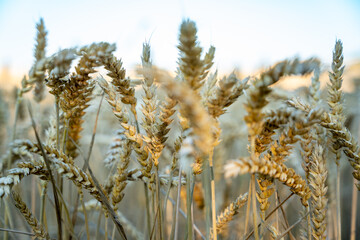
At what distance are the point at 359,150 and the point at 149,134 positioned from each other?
0.61 m

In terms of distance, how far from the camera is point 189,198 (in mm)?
643

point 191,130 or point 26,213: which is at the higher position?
point 191,130

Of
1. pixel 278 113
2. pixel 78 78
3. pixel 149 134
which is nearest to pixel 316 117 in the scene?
pixel 278 113

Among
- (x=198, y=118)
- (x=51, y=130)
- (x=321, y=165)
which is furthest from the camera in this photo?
(x=51, y=130)

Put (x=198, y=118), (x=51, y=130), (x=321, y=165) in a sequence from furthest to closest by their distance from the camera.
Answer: (x=51, y=130) → (x=321, y=165) → (x=198, y=118)

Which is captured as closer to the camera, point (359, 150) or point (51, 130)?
point (359, 150)

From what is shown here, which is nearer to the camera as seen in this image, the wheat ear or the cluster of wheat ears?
the cluster of wheat ears

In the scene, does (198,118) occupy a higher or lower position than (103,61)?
lower

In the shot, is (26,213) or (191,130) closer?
(191,130)

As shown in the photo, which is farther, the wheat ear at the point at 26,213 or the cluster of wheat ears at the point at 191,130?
the wheat ear at the point at 26,213

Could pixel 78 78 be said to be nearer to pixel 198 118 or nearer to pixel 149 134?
pixel 149 134

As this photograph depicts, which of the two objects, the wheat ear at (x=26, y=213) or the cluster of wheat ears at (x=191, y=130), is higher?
the cluster of wheat ears at (x=191, y=130)

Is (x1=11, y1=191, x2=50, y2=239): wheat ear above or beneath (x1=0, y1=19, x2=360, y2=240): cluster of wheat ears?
beneath

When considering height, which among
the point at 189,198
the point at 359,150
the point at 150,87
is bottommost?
the point at 189,198
